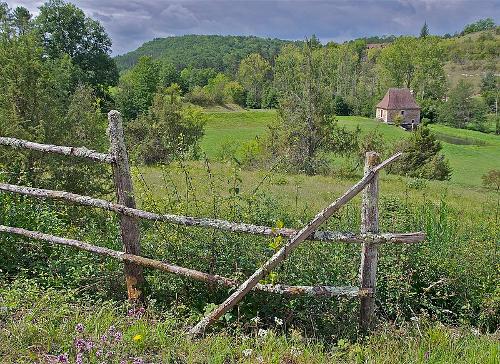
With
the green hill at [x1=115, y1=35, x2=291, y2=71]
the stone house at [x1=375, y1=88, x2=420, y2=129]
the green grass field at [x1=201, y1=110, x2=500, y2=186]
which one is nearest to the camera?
the green grass field at [x1=201, y1=110, x2=500, y2=186]

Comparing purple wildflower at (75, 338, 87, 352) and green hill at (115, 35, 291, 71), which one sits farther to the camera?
green hill at (115, 35, 291, 71)

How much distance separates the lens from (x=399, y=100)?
214ft

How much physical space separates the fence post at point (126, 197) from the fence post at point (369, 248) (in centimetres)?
213

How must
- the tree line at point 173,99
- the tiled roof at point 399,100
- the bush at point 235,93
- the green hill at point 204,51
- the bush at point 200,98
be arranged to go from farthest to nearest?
the green hill at point 204,51
the bush at point 235,93
the bush at point 200,98
the tiled roof at point 399,100
the tree line at point 173,99

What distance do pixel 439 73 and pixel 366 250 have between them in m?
78.4

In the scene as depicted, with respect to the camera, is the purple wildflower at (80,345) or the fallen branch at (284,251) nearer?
the purple wildflower at (80,345)

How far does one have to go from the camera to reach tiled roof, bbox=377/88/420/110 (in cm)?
6469

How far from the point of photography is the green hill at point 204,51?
124m

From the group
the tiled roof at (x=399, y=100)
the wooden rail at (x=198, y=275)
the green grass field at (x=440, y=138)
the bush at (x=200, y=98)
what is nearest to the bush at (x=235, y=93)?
the bush at (x=200, y=98)

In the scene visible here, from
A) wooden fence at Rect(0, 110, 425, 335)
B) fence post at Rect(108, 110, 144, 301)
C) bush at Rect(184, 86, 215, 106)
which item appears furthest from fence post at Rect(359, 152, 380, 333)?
bush at Rect(184, 86, 215, 106)

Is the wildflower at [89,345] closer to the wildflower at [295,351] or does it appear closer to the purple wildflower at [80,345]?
the purple wildflower at [80,345]

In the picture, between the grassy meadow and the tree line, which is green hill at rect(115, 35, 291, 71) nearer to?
the tree line

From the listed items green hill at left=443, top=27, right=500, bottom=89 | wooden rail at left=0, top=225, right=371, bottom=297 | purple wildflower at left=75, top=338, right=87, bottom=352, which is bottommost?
purple wildflower at left=75, top=338, right=87, bottom=352

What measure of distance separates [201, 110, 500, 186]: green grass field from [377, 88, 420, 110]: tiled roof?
18.0 feet
